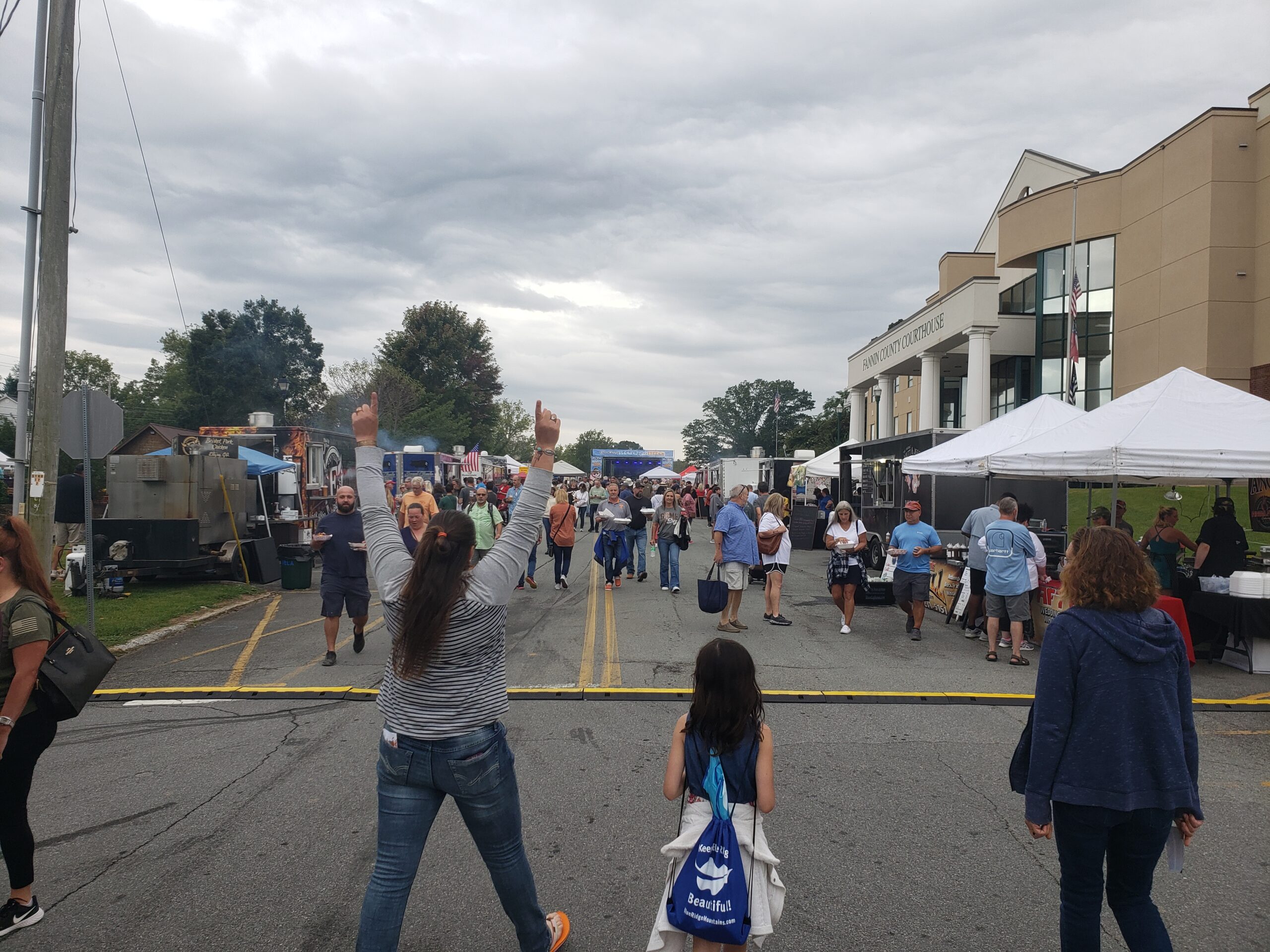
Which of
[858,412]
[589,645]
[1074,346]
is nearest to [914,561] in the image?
[589,645]

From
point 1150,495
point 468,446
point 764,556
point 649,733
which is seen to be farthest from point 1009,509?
point 468,446

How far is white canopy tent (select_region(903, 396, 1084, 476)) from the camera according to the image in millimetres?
11789

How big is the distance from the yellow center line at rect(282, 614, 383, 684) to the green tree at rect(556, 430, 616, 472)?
123707mm

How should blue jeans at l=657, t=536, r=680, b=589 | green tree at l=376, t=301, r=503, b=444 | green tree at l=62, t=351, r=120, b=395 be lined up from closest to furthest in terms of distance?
blue jeans at l=657, t=536, r=680, b=589 → green tree at l=376, t=301, r=503, b=444 → green tree at l=62, t=351, r=120, b=395

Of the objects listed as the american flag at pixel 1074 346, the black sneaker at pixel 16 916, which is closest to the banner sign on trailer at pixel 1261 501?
the american flag at pixel 1074 346

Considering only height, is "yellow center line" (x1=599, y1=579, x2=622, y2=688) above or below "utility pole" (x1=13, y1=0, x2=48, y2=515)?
below

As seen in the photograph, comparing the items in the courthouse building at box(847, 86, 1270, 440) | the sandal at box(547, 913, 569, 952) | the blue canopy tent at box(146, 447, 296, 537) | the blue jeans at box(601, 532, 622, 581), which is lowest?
the sandal at box(547, 913, 569, 952)

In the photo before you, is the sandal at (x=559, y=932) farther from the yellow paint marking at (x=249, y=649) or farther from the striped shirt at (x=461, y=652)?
the yellow paint marking at (x=249, y=649)

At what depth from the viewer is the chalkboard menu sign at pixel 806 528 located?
23.9m

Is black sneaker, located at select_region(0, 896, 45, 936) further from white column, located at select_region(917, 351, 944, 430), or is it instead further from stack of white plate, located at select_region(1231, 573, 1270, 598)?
white column, located at select_region(917, 351, 944, 430)

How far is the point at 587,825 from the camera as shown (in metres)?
4.37

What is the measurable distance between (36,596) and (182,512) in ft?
39.3

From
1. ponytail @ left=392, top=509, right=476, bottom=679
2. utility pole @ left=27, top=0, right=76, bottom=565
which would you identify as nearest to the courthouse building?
ponytail @ left=392, top=509, right=476, bottom=679

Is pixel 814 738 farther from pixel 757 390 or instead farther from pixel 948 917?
pixel 757 390
